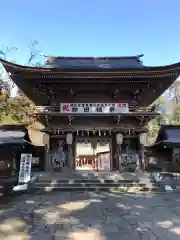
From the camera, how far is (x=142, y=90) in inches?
622

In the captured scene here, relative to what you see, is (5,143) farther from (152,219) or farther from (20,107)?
(20,107)

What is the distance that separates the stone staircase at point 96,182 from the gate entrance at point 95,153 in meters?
2.85

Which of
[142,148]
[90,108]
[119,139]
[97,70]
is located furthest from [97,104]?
[142,148]

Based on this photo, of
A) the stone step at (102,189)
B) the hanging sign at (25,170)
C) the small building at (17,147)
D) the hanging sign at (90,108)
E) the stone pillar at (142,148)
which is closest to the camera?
the stone step at (102,189)

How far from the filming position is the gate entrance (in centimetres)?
1547

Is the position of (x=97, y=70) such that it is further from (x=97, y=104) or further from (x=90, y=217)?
(x=90, y=217)

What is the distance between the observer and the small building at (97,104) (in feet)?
46.3

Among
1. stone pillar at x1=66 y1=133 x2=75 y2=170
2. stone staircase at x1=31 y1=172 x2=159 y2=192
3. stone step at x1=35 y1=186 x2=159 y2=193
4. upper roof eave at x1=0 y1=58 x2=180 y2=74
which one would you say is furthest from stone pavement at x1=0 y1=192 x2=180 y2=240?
upper roof eave at x1=0 y1=58 x2=180 y2=74

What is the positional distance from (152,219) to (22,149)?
38.5ft

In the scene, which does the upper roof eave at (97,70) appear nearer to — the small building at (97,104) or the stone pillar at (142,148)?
the small building at (97,104)

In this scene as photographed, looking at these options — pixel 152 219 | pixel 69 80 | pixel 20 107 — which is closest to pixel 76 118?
pixel 69 80

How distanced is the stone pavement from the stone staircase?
4.27 feet

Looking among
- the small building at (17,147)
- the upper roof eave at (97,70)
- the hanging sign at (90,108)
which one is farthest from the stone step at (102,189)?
the upper roof eave at (97,70)

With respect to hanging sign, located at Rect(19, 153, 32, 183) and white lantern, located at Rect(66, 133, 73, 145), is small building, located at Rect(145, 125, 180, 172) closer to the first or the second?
white lantern, located at Rect(66, 133, 73, 145)
